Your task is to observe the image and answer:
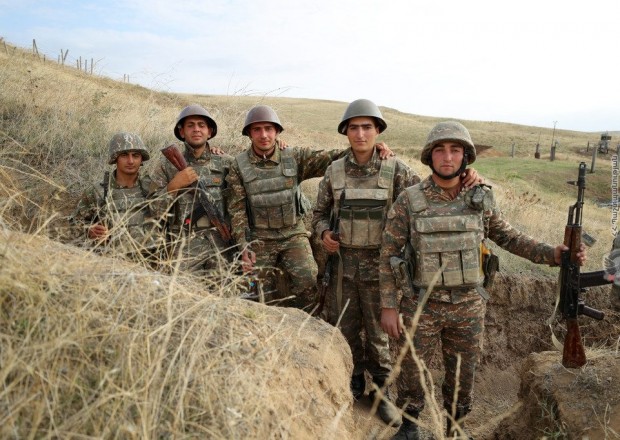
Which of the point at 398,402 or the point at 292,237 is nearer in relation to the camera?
the point at 398,402

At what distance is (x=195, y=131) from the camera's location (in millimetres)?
4797

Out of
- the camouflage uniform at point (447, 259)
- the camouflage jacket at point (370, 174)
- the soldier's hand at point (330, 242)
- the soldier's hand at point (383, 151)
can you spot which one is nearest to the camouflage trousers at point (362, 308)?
the soldier's hand at point (330, 242)

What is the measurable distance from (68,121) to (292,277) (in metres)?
4.40

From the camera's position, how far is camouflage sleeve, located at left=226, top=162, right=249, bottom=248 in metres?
4.56

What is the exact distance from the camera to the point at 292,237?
470 cm

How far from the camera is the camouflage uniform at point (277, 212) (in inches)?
181

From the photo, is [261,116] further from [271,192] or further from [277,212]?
[277,212]

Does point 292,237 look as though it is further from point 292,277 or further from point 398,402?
point 398,402

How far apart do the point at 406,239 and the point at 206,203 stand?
1.93 metres

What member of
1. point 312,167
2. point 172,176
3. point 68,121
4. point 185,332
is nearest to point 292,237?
point 312,167

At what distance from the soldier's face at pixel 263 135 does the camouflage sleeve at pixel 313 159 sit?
0.30 metres

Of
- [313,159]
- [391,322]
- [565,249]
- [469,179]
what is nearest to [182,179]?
[313,159]

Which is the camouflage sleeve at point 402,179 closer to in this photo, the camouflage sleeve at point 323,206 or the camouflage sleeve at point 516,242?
the camouflage sleeve at point 323,206

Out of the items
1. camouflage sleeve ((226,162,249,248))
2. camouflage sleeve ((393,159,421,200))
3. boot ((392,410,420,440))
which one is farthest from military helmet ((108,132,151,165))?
boot ((392,410,420,440))
